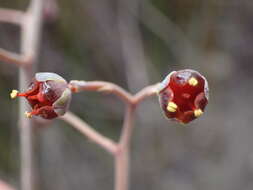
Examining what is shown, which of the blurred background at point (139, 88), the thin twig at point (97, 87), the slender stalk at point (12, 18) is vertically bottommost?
the blurred background at point (139, 88)

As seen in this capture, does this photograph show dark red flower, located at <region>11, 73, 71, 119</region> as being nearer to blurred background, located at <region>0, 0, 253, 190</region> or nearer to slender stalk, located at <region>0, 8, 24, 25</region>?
slender stalk, located at <region>0, 8, 24, 25</region>

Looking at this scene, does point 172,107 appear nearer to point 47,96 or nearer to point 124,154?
point 47,96

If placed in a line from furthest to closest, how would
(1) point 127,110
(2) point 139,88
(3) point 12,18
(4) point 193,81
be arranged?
1. (2) point 139,88
2. (3) point 12,18
3. (1) point 127,110
4. (4) point 193,81

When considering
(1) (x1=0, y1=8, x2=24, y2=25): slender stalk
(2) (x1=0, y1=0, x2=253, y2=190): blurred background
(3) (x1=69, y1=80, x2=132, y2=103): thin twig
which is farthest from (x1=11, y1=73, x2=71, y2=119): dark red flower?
(2) (x1=0, y1=0, x2=253, y2=190): blurred background

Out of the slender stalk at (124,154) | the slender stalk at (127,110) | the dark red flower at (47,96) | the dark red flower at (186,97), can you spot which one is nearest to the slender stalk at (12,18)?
the slender stalk at (127,110)

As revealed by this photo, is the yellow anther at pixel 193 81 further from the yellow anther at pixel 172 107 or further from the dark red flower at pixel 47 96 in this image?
the dark red flower at pixel 47 96

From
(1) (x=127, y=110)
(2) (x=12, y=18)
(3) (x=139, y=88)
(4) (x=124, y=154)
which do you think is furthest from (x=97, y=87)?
(3) (x=139, y=88)
